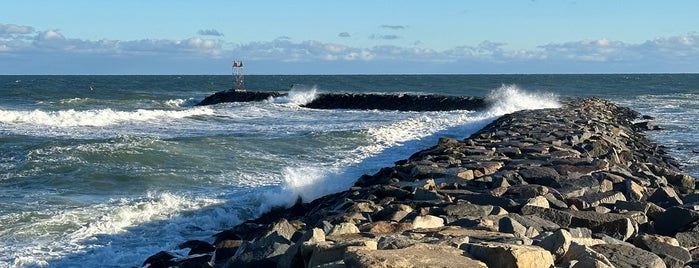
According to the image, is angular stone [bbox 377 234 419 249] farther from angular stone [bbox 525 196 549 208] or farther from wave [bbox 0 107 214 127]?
wave [bbox 0 107 214 127]

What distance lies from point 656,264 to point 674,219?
1.67 m

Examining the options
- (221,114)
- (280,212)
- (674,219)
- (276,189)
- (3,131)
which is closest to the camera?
(674,219)

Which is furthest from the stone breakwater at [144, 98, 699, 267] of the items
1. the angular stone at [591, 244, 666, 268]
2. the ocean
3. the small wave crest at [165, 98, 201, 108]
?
the small wave crest at [165, 98, 201, 108]

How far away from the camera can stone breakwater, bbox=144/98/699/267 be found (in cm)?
422

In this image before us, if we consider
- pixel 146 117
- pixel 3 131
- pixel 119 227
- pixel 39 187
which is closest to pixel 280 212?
pixel 119 227

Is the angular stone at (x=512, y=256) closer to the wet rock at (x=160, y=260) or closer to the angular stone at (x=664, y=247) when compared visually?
the angular stone at (x=664, y=247)

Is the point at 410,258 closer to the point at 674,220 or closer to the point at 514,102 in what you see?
the point at 674,220

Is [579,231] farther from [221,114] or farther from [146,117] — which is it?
[221,114]

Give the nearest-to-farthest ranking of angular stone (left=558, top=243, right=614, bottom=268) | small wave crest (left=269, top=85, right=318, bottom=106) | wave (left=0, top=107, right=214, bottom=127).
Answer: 1. angular stone (left=558, top=243, right=614, bottom=268)
2. wave (left=0, top=107, right=214, bottom=127)
3. small wave crest (left=269, top=85, right=318, bottom=106)

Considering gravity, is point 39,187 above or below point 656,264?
below

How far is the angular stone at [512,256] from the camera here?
389 centimetres

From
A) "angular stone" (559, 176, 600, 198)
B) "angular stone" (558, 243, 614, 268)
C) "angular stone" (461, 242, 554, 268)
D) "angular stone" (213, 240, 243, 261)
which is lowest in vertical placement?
"angular stone" (213, 240, 243, 261)

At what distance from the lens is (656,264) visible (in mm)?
4555

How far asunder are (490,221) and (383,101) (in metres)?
31.4
